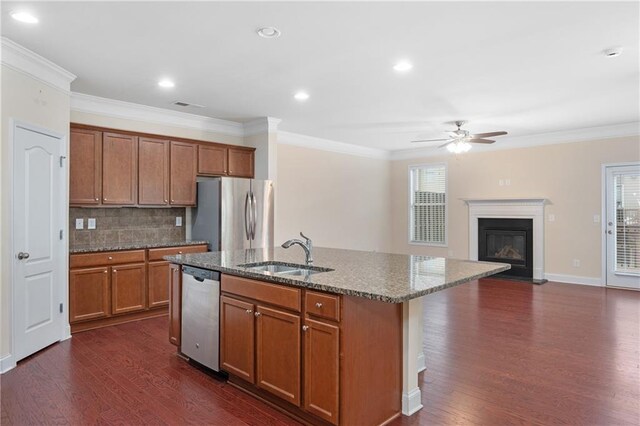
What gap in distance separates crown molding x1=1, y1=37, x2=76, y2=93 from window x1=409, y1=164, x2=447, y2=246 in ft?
22.4

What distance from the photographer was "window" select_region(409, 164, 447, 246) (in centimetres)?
856

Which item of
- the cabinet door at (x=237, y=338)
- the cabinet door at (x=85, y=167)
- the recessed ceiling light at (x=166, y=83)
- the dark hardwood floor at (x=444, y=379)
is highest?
the recessed ceiling light at (x=166, y=83)

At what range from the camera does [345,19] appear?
2842mm

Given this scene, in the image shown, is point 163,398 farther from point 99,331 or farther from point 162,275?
point 162,275

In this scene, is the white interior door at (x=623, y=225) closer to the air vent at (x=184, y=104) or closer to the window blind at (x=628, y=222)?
the window blind at (x=628, y=222)

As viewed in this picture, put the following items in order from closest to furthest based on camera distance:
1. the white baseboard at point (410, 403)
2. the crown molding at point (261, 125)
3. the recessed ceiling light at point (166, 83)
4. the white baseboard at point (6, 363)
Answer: the white baseboard at point (410, 403) < the white baseboard at point (6, 363) < the recessed ceiling light at point (166, 83) < the crown molding at point (261, 125)

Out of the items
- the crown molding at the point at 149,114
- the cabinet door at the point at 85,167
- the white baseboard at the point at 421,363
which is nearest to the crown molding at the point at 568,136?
the crown molding at the point at 149,114

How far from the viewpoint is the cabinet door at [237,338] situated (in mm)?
2775

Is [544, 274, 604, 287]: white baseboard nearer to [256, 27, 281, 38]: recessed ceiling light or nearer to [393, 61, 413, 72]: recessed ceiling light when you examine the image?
[393, 61, 413, 72]: recessed ceiling light

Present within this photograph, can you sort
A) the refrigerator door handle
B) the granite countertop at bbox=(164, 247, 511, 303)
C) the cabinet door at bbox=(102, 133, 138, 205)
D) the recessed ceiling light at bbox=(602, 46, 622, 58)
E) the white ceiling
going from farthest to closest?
the refrigerator door handle, the cabinet door at bbox=(102, 133, 138, 205), the recessed ceiling light at bbox=(602, 46, 622, 58), the white ceiling, the granite countertop at bbox=(164, 247, 511, 303)

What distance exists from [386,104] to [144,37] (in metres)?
2.99

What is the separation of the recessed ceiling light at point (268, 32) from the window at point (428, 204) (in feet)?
20.2

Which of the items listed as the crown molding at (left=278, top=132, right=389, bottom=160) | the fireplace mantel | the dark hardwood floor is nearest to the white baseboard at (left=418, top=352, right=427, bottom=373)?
the dark hardwood floor

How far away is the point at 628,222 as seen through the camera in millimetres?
6414
